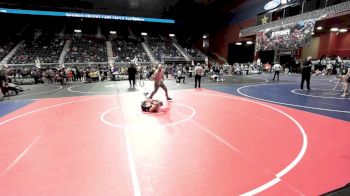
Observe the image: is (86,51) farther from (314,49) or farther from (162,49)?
(314,49)

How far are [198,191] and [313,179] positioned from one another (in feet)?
5.28

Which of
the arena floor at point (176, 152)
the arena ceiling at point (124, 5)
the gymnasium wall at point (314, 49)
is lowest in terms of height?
the arena floor at point (176, 152)

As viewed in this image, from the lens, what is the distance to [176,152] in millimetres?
3830

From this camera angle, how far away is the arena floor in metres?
2.85

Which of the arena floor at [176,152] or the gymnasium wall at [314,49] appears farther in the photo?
the gymnasium wall at [314,49]

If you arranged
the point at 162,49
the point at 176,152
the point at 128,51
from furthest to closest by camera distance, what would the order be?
the point at 162,49 < the point at 128,51 < the point at 176,152

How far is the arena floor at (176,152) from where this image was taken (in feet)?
9.34

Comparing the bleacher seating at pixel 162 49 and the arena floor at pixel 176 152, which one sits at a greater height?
the bleacher seating at pixel 162 49

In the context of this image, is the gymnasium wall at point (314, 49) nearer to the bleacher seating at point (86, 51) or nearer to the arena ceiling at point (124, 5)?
the arena ceiling at point (124, 5)

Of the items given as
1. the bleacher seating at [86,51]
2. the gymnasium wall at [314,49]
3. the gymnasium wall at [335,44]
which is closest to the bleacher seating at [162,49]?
the bleacher seating at [86,51]

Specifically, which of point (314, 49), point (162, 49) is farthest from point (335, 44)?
point (162, 49)

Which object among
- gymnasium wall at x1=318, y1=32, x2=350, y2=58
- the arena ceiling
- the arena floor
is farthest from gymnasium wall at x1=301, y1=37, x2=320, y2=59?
the arena floor

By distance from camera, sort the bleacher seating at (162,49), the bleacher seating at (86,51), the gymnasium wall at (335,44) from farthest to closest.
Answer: the bleacher seating at (162,49)
the bleacher seating at (86,51)
the gymnasium wall at (335,44)

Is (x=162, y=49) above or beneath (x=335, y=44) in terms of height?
above
